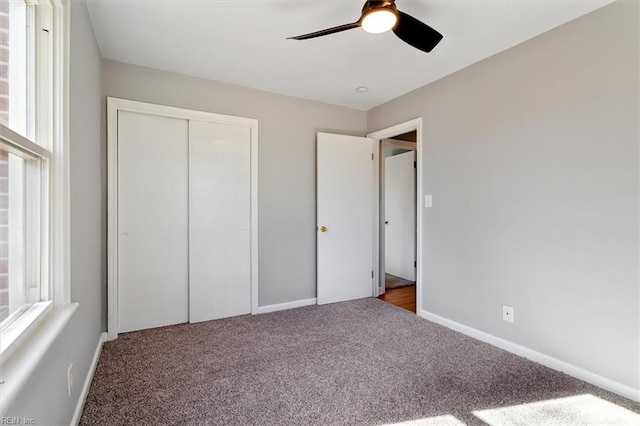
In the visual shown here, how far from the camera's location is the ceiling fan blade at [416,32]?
5.55 feet

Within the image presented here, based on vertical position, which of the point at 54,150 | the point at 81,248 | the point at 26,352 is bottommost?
the point at 26,352

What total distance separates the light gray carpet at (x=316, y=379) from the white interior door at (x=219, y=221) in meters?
0.32

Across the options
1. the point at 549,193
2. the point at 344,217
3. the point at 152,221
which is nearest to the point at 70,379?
the point at 152,221

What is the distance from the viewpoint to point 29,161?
1.24 meters

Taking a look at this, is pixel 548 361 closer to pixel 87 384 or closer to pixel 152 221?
pixel 87 384

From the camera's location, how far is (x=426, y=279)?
3.16m

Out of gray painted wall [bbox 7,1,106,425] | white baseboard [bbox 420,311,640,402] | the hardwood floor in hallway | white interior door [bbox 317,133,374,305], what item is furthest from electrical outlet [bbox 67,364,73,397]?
the hardwood floor in hallway

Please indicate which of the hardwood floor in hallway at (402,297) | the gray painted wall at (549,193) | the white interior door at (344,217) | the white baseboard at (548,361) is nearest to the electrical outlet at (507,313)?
the gray painted wall at (549,193)

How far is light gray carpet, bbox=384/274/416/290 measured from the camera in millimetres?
4491

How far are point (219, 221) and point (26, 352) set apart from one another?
7.09 ft

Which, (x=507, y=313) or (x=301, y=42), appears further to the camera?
(x=507, y=313)

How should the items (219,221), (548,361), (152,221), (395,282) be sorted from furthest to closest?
1. (395,282)
2. (219,221)
3. (152,221)
4. (548,361)

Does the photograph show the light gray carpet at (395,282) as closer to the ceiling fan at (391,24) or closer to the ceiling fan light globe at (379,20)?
the ceiling fan at (391,24)

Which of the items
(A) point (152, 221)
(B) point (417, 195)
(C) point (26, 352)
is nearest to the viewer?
(C) point (26, 352)
